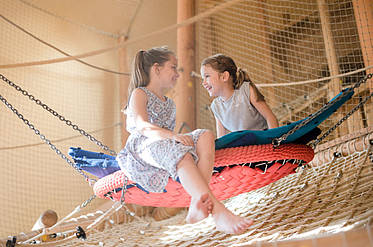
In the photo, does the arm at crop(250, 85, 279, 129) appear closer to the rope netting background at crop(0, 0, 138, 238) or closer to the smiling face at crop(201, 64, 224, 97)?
the smiling face at crop(201, 64, 224, 97)

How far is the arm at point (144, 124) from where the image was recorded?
0.90 m

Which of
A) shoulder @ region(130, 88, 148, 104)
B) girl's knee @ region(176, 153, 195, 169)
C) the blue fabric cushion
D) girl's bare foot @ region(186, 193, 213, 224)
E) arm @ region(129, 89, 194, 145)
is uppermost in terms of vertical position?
shoulder @ region(130, 88, 148, 104)

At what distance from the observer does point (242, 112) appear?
52.9 inches

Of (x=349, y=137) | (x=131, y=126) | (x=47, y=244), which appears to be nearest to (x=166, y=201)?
(x=131, y=126)

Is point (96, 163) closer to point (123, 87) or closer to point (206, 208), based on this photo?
point (206, 208)

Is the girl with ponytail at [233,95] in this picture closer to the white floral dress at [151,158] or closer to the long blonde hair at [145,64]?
the long blonde hair at [145,64]

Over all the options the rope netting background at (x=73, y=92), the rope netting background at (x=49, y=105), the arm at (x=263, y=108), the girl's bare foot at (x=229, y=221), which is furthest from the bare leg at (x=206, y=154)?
the rope netting background at (x=49, y=105)

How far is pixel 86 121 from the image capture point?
2854 millimetres

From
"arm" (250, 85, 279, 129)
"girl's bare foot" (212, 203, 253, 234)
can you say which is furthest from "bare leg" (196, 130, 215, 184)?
"arm" (250, 85, 279, 129)

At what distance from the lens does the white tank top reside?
134 centimetres

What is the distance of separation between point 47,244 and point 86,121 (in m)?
1.66

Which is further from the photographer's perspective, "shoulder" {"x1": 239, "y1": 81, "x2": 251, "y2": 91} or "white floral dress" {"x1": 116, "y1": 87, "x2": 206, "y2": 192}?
"shoulder" {"x1": 239, "y1": 81, "x2": 251, "y2": 91}

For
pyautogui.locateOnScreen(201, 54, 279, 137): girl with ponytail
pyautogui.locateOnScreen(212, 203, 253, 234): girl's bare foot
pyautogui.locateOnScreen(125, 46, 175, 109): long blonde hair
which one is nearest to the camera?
pyautogui.locateOnScreen(212, 203, 253, 234): girl's bare foot

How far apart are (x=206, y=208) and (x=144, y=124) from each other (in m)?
0.32
